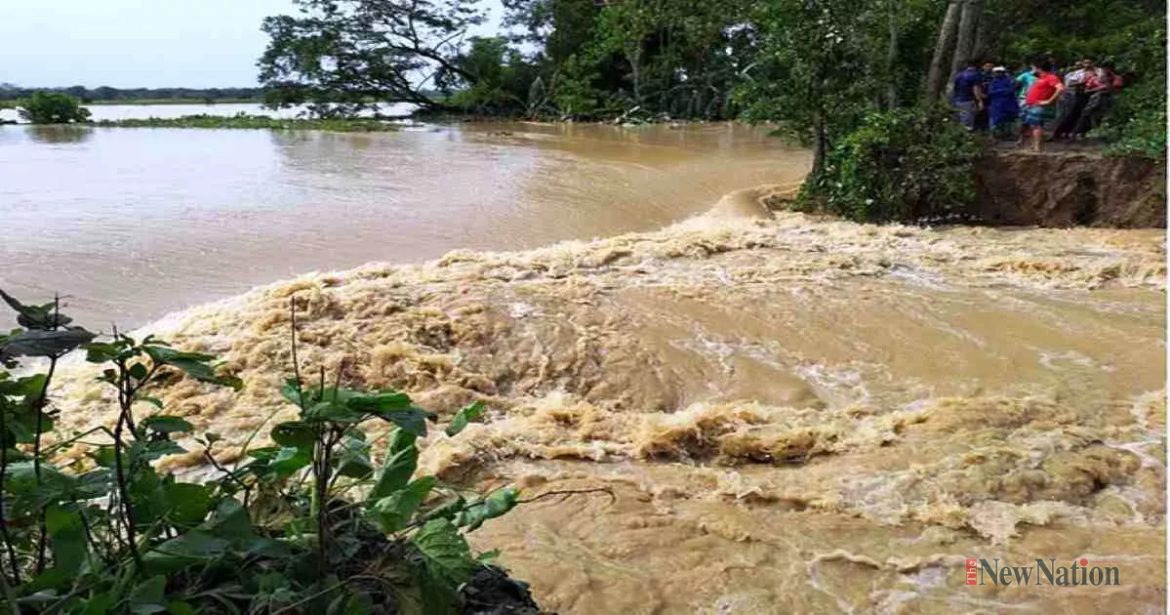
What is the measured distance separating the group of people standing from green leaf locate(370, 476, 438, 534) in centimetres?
1023

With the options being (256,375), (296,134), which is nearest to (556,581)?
(256,375)

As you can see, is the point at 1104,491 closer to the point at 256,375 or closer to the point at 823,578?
the point at 823,578

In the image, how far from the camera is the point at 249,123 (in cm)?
2656

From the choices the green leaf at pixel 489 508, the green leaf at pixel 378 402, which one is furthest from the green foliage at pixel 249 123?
the green leaf at pixel 378 402

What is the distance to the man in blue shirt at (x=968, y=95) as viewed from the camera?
421 inches

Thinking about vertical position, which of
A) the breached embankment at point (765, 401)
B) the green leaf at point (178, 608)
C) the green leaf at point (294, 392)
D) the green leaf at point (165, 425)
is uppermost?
the green leaf at point (294, 392)

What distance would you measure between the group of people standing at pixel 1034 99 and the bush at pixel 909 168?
642 mm

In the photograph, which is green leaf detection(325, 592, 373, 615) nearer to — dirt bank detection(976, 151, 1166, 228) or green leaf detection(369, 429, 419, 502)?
green leaf detection(369, 429, 419, 502)

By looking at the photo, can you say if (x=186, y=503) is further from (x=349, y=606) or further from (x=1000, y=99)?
(x=1000, y=99)

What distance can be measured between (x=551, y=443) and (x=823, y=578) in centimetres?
168

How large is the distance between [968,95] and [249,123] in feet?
71.1

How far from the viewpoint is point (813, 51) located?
10.3 meters

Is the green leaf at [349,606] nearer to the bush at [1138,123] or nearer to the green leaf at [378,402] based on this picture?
the green leaf at [378,402]

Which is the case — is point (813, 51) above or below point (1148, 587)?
above
